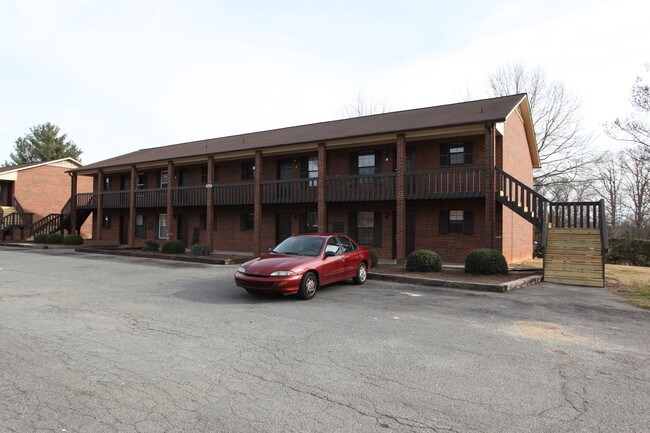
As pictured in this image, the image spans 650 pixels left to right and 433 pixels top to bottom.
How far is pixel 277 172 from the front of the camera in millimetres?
22438

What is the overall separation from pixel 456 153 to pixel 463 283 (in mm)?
8099

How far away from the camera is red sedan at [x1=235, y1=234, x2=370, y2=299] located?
864 cm

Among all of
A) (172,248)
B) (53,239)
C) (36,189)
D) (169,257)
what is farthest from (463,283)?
(36,189)

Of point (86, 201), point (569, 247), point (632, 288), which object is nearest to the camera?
point (632, 288)

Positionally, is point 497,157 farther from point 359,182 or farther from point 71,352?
point 71,352

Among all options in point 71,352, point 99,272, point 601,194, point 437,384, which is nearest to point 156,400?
point 71,352

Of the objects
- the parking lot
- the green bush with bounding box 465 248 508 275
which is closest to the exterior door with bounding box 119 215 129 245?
the parking lot

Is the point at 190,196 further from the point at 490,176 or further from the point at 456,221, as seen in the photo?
the point at 490,176

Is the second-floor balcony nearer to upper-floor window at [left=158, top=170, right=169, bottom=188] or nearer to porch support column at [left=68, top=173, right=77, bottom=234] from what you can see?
upper-floor window at [left=158, top=170, right=169, bottom=188]

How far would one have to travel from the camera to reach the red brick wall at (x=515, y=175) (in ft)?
57.4

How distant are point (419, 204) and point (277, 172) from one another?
819 cm

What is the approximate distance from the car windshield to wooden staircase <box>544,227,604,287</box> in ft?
24.1

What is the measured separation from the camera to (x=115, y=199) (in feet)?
89.8

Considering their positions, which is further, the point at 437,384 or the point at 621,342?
the point at 621,342
